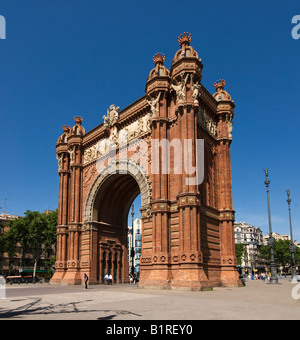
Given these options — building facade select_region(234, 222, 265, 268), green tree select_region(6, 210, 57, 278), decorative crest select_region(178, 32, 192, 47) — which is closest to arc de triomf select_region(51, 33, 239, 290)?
decorative crest select_region(178, 32, 192, 47)

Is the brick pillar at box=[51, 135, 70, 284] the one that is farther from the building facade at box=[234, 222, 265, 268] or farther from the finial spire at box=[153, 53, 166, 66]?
the building facade at box=[234, 222, 265, 268]

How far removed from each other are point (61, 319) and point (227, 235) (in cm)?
2012

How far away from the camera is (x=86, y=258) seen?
33.8 m

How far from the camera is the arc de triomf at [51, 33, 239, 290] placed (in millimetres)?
24344

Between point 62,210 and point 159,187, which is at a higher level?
point 159,187

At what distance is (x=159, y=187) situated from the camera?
26125 mm

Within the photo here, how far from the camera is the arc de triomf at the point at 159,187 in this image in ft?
79.9

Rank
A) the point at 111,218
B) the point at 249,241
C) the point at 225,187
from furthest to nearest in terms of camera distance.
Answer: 1. the point at 249,241
2. the point at 111,218
3. the point at 225,187

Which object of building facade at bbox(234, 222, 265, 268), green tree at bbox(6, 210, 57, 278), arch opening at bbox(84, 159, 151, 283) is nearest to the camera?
arch opening at bbox(84, 159, 151, 283)

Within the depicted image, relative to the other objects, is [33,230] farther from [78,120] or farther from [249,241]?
[249,241]

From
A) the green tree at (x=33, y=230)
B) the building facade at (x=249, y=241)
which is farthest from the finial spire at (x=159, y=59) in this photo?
the building facade at (x=249, y=241)

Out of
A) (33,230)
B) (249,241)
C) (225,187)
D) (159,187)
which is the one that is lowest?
(249,241)

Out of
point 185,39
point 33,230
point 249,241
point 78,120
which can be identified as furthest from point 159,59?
point 249,241

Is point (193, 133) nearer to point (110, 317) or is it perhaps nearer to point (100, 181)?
point (100, 181)
